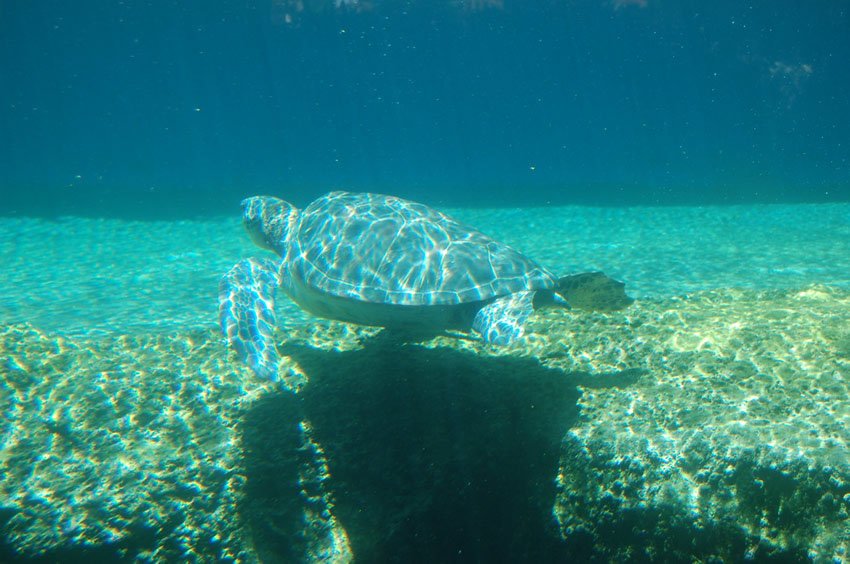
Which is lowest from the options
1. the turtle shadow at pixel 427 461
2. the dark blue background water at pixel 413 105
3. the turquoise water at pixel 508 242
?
the turtle shadow at pixel 427 461

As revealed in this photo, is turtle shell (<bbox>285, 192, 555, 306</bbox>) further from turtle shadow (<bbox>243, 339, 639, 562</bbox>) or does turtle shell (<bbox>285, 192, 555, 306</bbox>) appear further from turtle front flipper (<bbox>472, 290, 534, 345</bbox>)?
turtle shadow (<bbox>243, 339, 639, 562</bbox>)

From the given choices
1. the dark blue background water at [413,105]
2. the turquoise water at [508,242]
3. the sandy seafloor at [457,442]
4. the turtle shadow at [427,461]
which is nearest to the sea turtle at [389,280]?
the sandy seafloor at [457,442]

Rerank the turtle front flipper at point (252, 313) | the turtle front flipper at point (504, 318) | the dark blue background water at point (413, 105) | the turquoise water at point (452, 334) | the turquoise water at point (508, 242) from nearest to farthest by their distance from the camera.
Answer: the turquoise water at point (452, 334)
the turtle front flipper at point (504, 318)
the turtle front flipper at point (252, 313)
the turquoise water at point (508, 242)
the dark blue background water at point (413, 105)

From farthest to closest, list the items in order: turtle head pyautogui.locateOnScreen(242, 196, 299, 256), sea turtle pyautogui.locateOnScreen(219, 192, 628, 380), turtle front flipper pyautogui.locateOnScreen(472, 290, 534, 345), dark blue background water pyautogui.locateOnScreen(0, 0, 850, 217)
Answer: dark blue background water pyautogui.locateOnScreen(0, 0, 850, 217) → turtle head pyautogui.locateOnScreen(242, 196, 299, 256) → sea turtle pyautogui.locateOnScreen(219, 192, 628, 380) → turtle front flipper pyautogui.locateOnScreen(472, 290, 534, 345)

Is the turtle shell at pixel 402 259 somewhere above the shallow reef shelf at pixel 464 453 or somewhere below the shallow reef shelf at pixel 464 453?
above

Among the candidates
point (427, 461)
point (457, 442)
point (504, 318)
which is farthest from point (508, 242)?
point (427, 461)

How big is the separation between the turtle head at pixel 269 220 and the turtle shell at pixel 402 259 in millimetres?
1203

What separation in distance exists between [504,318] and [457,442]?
1.23 meters

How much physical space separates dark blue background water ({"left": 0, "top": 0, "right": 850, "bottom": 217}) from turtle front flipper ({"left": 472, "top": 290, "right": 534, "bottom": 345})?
15329 millimetres

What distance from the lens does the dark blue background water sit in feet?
54.6

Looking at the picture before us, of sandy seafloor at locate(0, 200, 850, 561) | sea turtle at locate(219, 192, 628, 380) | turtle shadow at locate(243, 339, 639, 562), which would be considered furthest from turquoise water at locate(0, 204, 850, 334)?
turtle shadow at locate(243, 339, 639, 562)

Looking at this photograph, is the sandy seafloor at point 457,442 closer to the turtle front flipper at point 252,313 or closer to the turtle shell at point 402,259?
the turtle front flipper at point 252,313

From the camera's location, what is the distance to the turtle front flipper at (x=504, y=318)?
14.3 ft

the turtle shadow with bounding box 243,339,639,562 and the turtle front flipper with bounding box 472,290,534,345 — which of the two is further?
the turtle front flipper with bounding box 472,290,534,345
